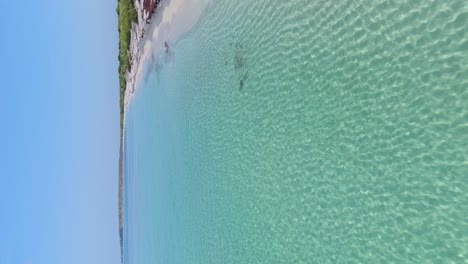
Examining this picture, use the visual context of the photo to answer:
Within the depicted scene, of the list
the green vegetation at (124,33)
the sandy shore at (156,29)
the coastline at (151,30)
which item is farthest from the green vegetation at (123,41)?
the sandy shore at (156,29)

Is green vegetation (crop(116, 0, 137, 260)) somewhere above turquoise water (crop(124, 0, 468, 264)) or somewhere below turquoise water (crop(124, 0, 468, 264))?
above

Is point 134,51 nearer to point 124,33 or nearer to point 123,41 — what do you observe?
point 124,33

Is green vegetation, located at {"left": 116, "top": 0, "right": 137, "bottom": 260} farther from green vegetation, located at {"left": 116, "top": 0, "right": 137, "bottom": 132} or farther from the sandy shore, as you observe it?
the sandy shore

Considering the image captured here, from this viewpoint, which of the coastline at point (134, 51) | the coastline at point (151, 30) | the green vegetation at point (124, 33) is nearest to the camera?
the coastline at point (151, 30)

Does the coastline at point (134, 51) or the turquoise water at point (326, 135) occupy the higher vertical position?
the coastline at point (134, 51)

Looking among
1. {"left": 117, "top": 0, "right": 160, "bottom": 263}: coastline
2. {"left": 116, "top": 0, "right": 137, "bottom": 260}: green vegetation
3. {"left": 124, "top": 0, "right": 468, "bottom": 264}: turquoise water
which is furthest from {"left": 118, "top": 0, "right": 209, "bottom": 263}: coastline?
{"left": 124, "top": 0, "right": 468, "bottom": 264}: turquoise water

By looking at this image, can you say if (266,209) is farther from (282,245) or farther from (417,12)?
(417,12)

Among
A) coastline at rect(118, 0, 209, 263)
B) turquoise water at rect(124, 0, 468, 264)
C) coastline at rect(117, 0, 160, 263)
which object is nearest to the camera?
turquoise water at rect(124, 0, 468, 264)

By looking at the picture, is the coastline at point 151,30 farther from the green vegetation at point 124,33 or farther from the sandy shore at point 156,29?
the green vegetation at point 124,33

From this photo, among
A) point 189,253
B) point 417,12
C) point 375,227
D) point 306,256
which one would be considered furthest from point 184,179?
point 417,12
